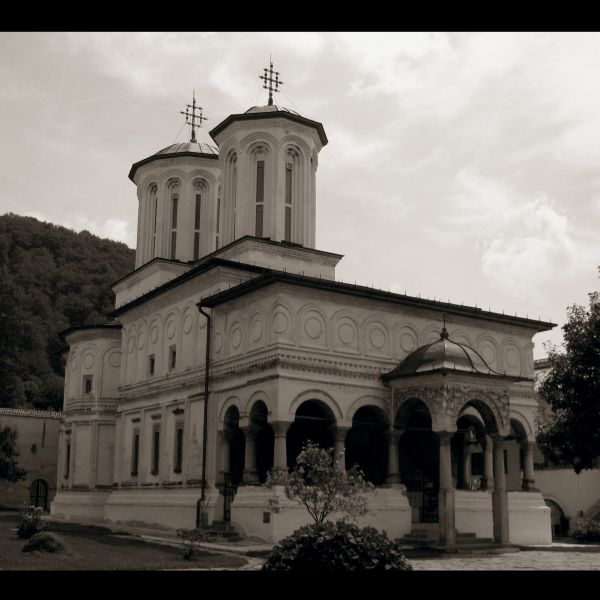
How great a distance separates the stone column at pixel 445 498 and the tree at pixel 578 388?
588 centimetres

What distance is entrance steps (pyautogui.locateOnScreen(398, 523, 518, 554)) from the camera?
Result: 20.4 metres

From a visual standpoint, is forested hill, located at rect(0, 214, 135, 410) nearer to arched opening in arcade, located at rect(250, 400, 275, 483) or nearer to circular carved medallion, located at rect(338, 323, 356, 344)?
arched opening in arcade, located at rect(250, 400, 275, 483)

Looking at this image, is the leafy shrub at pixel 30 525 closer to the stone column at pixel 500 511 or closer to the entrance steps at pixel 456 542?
the entrance steps at pixel 456 542

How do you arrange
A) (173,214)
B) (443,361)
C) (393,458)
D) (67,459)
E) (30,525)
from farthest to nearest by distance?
(67,459)
(173,214)
(393,458)
(443,361)
(30,525)

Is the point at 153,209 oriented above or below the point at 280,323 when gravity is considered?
above

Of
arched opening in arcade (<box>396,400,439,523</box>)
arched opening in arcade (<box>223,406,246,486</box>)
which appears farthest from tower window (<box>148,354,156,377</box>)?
arched opening in arcade (<box>396,400,439,523</box>)

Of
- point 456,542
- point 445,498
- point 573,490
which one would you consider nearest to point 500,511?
point 456,542

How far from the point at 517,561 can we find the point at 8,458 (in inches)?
1052

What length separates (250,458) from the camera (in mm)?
22953

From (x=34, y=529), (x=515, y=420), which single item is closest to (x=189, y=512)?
(x=34, y=529)

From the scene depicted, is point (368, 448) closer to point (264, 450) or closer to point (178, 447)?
point (264, 450)

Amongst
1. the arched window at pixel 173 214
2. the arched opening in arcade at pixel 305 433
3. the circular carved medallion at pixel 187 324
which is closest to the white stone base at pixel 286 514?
the arched opening in arcade at pixel 305 433
